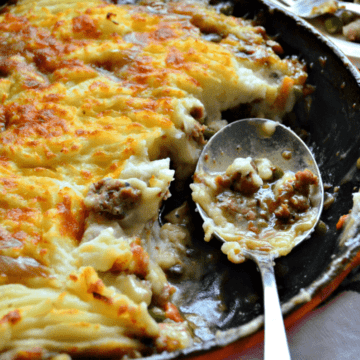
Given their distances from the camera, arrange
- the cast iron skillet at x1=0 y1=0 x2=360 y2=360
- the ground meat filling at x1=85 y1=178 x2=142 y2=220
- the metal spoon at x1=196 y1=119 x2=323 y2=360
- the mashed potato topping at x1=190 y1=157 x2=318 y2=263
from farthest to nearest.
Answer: the metal spoon at x1=196 y1=119 x2=323 y2=360 → the mashed potato topping at x1=190 y1=157 x2=318 y2=263 → the ground meat filling at x1=85 y1=178 x2=142 y2=220 → the cast iron skillet at x1=0 y1=0 x2=360 y2=360

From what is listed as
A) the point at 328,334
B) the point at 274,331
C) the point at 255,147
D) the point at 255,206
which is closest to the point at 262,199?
the point at 255,206

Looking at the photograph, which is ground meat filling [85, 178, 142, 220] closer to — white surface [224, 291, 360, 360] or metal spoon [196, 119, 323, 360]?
metal spoon [196, 119, 323, 360]

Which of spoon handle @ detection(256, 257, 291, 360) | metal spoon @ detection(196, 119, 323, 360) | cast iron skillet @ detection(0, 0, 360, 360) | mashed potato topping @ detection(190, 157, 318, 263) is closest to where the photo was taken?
spoon handle @ detection(256, 257, 291, 360)

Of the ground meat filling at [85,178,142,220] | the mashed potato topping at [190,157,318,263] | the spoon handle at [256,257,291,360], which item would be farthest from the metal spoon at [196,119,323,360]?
the spoon handle at [256,257,291,360]

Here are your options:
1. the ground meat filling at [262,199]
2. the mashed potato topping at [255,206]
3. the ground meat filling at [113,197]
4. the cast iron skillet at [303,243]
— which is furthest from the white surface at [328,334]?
the ground meat filling at [113,197]

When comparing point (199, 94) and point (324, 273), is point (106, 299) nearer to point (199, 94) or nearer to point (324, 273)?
point (324, 273)

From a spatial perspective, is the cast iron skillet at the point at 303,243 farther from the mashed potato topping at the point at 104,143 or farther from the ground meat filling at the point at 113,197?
the ground meat filling at the point at 113,197

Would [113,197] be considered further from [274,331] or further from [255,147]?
[255,147]

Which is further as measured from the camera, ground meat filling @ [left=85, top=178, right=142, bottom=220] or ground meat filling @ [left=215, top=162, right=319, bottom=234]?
ground meat filling @ [left=215, top=162, right=319, bottom=234]
